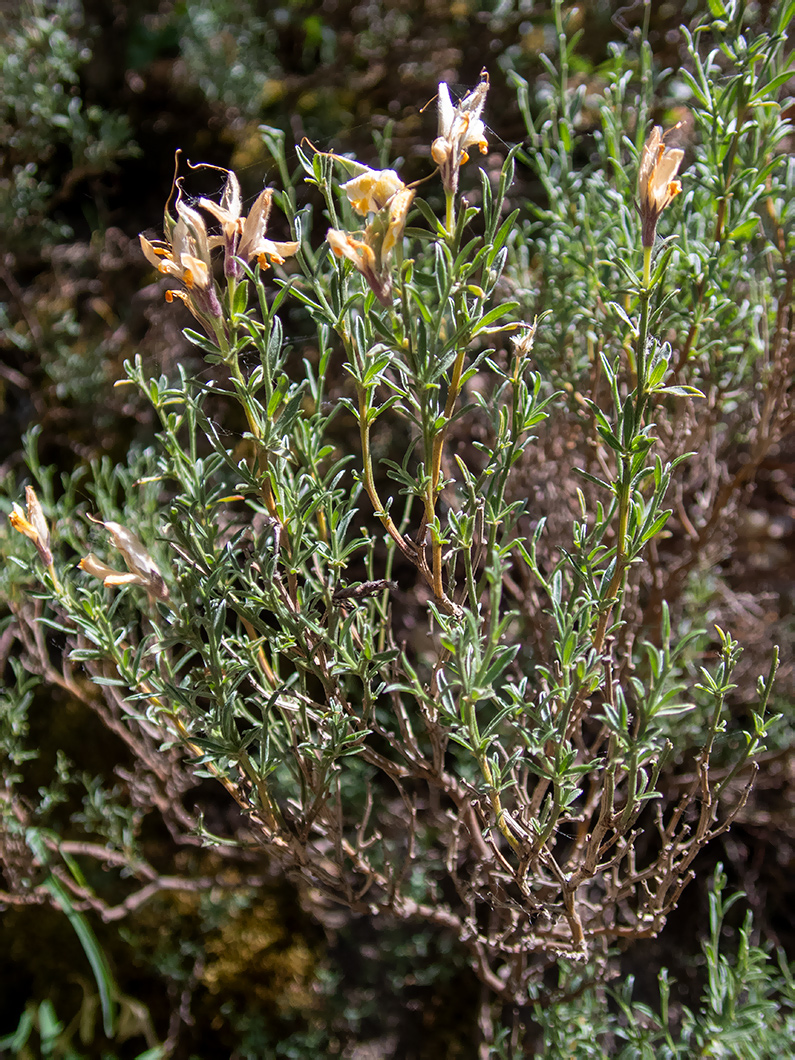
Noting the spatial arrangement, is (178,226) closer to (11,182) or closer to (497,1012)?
(497,1012)

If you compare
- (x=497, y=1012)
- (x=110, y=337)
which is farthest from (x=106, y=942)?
(x=110, y=337)

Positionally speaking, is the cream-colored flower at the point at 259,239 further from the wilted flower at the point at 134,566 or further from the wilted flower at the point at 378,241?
the wilted flower at the point at 134,566

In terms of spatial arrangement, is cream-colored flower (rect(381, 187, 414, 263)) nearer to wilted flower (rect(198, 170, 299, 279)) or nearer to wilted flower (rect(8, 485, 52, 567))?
wilted flower (rect(198, 170, 299, 279))

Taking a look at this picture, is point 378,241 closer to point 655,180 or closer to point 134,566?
point 655,180

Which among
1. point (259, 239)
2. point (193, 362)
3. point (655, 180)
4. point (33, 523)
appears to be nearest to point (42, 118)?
point (193, 362)

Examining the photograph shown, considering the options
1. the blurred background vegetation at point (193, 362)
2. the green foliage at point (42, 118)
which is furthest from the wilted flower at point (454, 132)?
the green foliage at point (42, 118)

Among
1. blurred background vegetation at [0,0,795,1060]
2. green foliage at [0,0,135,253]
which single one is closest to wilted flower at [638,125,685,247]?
blurred background vegetation at [0,0,795,1060]

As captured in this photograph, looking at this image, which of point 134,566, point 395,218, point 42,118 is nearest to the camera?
point 395,218
